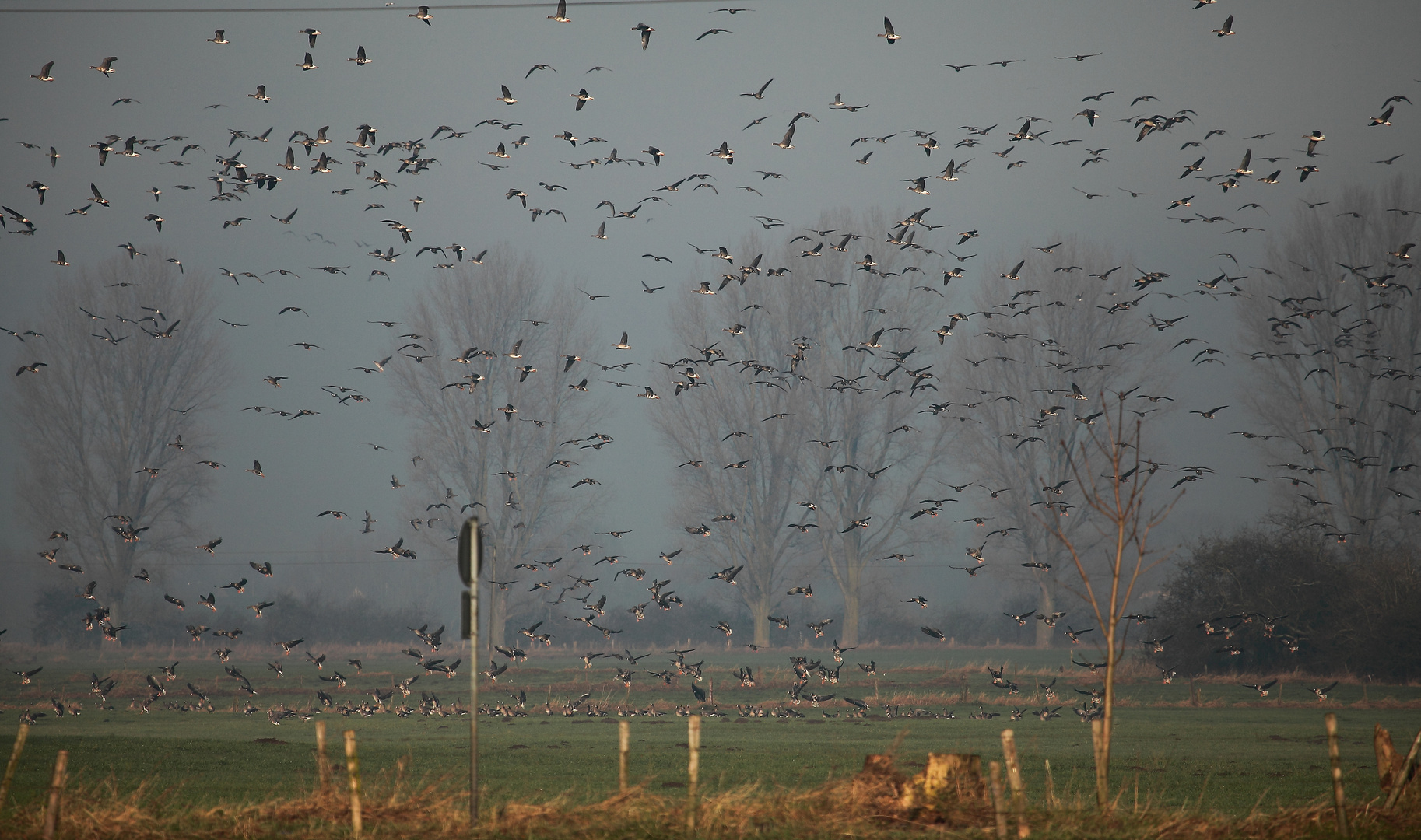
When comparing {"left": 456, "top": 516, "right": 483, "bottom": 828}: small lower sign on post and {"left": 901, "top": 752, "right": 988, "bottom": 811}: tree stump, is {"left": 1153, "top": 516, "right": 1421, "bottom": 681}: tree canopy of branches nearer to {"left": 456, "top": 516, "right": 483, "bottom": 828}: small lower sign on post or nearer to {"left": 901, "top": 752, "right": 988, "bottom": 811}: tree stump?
{"left": 901, "top": 752, "right": 988, "bottom": 811}: tree stump

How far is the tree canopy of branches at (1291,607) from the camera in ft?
116

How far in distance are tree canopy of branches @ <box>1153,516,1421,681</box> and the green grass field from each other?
1.63 m

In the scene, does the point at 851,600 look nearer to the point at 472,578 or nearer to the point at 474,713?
the point at 474,713

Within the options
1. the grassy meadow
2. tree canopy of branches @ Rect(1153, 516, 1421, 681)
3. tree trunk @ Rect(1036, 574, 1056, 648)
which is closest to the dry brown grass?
the grassy meadow

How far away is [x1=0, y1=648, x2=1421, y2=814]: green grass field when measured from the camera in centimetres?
1557

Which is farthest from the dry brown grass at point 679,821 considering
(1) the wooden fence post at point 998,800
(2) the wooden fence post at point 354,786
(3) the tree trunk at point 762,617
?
(3) the tree trunk at point 762,617

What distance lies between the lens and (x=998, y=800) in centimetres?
877

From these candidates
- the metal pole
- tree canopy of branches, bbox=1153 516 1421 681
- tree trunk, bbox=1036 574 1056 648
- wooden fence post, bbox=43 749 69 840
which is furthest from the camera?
tree trunk, bbox=1036 574 1056 648

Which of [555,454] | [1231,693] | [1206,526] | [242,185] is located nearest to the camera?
[242,185]

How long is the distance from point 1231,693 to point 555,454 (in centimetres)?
3440

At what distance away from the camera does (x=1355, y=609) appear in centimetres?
3659

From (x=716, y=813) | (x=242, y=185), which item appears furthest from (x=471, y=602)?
(x=242, y=185)

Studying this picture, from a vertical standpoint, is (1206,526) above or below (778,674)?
above

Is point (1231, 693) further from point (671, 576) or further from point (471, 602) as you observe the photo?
point (671, 576)
